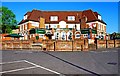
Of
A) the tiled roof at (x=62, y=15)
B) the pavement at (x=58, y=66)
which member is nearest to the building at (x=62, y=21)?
the tiled roof at (x=62, y=15)

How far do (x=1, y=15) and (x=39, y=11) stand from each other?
11793 millimetres

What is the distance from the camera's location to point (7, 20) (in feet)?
214

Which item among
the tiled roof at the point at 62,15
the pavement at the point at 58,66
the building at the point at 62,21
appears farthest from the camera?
the tiled roof at the point at 62,15

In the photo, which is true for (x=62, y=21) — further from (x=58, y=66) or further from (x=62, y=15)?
(x=58, y=66)

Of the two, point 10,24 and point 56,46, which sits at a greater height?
point 10,24

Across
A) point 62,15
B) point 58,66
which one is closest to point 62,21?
point 62,15

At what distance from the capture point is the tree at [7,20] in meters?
63.0

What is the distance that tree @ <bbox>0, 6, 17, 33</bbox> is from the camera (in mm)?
63031

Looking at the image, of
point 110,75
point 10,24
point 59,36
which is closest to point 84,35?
point 59,36

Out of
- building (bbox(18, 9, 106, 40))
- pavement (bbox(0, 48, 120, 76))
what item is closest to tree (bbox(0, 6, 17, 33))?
building (bbox(18, 9, 106, 40))

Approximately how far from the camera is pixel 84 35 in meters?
51.1

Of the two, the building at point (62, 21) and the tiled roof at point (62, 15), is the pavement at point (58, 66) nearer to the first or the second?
the building at point (62, 21)

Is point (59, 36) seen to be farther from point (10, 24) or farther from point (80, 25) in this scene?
point (10, 24)

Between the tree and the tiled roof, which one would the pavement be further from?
the tree
